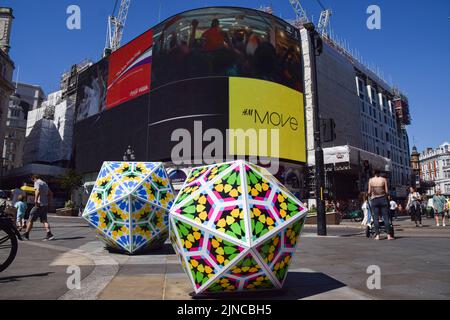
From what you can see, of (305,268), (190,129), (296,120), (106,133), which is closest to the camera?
(305,268)

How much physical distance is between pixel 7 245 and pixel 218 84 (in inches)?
1401

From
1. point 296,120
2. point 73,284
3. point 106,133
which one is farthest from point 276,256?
point 106,133

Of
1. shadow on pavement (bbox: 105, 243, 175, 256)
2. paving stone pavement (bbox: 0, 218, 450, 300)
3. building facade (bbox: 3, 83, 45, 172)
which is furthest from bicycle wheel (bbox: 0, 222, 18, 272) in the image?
building facade (bbox: 3, 83, 45, 172)

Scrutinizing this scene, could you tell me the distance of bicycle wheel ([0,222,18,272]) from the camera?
17.5ft

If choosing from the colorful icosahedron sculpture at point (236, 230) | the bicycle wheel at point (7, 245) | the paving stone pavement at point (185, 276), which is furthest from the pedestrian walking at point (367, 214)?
the bicycle wheel at point (7, 245)

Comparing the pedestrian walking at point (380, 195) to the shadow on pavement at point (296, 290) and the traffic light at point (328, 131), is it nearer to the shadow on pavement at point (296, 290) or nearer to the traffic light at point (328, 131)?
the traffic light at point (328, 131)

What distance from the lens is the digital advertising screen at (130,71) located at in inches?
1800

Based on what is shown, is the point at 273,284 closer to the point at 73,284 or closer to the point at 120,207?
the point at 73,284

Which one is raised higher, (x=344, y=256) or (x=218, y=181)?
(x=218, y=181)

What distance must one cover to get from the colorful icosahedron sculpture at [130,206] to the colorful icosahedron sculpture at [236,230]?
3079 millimetres

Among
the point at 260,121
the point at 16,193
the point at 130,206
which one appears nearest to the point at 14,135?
the point at 260,121

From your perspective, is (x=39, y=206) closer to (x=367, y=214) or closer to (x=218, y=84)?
(x=367, y=214)

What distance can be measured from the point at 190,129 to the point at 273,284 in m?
36.3
